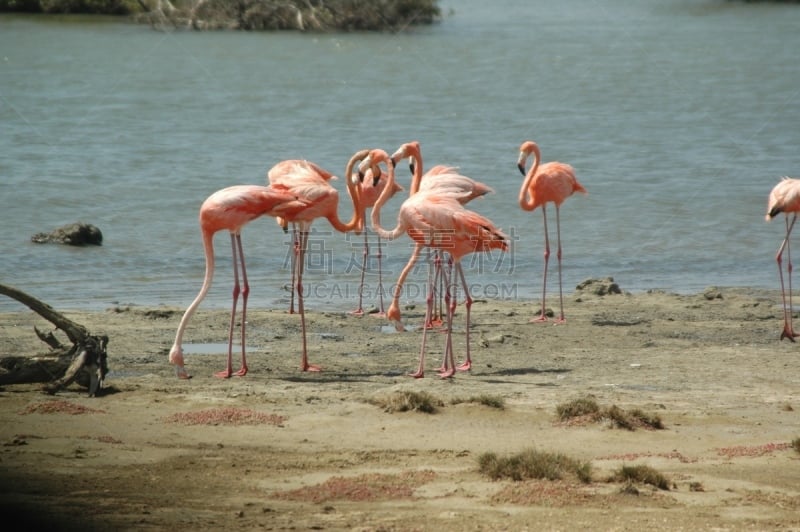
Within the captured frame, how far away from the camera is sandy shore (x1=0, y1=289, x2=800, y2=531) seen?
6.31 m

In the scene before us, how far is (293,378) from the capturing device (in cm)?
965

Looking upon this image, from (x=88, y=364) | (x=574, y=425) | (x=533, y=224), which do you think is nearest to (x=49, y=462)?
(x=88, y=364)

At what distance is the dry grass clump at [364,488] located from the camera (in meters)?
6.54

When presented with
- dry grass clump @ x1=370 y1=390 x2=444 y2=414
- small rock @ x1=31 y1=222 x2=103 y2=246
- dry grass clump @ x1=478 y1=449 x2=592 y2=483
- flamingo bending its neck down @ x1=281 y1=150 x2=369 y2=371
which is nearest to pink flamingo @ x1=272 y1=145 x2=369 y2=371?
flamingo bending its neck down @ x1=281 y1=150 x2=369 y2=371

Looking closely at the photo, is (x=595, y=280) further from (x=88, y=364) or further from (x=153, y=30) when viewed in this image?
(x=153, y=30)

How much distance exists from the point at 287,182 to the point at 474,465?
4.30 meters

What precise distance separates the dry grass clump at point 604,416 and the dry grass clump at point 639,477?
1.18 m

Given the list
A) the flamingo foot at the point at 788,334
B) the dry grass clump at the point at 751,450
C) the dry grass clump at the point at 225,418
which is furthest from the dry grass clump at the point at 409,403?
the flamingo foot at the point at 788,334

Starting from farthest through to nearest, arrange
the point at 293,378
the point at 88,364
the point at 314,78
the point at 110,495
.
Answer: the point at 314,78 < the point at 293,378 < the point at 88,364 < the point at 110,495

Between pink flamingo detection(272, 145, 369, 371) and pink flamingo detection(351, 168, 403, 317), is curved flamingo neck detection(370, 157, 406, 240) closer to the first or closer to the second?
pink flamingo detection(272, 145, 369, 371)

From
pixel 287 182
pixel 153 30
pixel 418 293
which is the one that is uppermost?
pixel 153 30

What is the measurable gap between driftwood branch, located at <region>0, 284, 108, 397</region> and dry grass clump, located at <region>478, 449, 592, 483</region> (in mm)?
3124

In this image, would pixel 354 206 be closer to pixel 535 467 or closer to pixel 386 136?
pixel 535 467

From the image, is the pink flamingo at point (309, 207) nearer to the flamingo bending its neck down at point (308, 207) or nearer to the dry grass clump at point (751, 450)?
the flamingo bending its neck down at point (308, 207)
